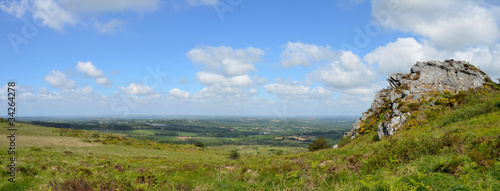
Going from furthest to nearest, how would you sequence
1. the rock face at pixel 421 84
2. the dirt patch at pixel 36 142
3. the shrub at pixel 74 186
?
the dirt patch at pixel 36 142, the rock face at pixel 421 84, the shrub at pixel 74 186

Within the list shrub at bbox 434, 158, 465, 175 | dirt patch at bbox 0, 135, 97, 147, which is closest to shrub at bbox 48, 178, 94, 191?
shrub at bbox 434, 158, 465, 175

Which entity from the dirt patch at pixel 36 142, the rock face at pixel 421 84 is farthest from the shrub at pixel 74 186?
the dirt patch at pixel 36 142

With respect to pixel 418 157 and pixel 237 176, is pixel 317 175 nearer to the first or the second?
pixel 237 176

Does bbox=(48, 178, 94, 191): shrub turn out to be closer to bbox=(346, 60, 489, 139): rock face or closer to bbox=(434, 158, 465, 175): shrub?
bbox=(434, 158, 465, 175): shrub

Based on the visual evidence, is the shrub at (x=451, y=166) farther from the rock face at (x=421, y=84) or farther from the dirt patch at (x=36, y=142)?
the dirt patch at (x=36, y=142)

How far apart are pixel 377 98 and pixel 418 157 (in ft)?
129

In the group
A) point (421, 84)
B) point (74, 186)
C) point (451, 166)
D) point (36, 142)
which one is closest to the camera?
point (451, 166)

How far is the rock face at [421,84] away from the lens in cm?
3425

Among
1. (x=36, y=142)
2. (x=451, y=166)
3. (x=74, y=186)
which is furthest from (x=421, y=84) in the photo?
(x=36, y=142)

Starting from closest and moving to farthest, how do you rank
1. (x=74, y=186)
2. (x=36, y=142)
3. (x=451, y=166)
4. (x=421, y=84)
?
(x=451, y=166)
(x=74, y=186)
(x=421, y=84)
(x=36, y=142)

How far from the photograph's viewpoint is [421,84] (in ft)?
126

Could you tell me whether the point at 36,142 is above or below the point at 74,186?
below

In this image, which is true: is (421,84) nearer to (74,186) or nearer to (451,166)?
(451,166)

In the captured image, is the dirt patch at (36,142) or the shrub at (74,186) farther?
the dirt patch at (36,142)
